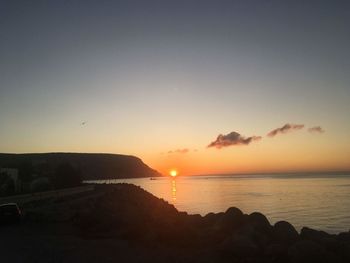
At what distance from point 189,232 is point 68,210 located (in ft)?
52.9

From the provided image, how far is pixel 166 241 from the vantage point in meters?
19.8

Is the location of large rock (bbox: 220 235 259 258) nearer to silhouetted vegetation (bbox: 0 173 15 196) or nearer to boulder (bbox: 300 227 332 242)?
boulder (bbox: 300 227 332 242)

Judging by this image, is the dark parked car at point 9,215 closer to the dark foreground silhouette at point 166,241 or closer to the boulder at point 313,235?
the dark foreground silhouette at point 166,241

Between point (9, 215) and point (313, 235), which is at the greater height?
point (9, 215)

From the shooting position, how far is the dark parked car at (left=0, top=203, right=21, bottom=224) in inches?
1134

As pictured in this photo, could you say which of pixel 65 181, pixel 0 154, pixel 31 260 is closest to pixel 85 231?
pixel 31 260

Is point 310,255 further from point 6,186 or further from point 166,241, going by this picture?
point 6,186

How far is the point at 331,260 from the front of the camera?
15.4 metres

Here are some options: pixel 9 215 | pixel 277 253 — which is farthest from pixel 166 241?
pixel 9 215

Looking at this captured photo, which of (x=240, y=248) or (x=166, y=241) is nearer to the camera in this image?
(x=240, y=248)

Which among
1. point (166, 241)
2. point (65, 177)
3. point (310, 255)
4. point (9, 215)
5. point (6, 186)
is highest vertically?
point (65, 177)

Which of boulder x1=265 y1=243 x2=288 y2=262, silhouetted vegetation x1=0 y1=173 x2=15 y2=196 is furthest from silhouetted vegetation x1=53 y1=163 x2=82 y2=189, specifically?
boulder x1=265 y1=243 x2=288 y2=262

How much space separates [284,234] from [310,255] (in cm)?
550

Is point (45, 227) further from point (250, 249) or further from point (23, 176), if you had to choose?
point (23, 176)
